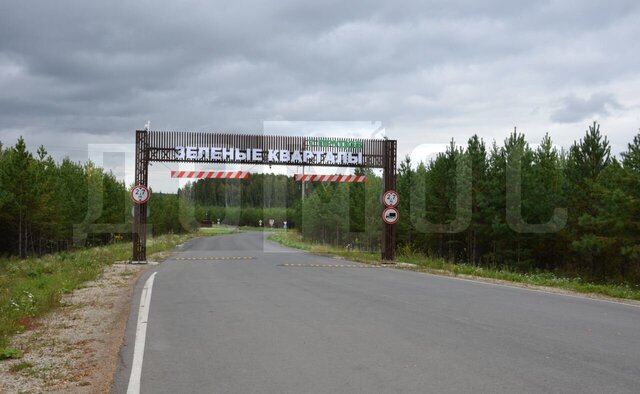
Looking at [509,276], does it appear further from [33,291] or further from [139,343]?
[33,291]

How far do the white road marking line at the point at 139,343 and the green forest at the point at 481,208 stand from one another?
18302 millimetres

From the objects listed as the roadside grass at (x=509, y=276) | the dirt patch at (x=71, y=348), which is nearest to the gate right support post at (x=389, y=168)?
the roadside grass at (x=509, y=276)

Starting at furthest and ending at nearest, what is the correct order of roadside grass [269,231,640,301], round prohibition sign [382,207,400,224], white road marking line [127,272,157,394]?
round prohibition sign [382,207,400,224] → roadside grass [269,231,640,301] → white road marking line [127,272,157,394]

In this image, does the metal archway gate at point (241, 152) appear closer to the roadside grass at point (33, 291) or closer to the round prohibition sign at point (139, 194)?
the round prohibition sign at point (139, 194)

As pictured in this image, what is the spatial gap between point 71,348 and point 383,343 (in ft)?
14.1

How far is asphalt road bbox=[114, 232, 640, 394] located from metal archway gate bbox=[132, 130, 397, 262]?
11728 millimetres

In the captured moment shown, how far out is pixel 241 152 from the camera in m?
25.3

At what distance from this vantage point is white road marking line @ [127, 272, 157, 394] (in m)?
5.93

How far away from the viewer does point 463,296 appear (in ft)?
43.4

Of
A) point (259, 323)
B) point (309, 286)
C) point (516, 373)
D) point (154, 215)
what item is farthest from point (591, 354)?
point (154, 215)

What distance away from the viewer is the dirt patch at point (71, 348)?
6.05 m


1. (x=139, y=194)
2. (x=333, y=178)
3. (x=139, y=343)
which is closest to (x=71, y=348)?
(x=139, y=343)

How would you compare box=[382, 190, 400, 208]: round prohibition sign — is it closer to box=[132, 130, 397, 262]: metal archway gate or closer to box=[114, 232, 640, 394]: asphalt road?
box=[132, 130, 397, 262]: metal archway gate

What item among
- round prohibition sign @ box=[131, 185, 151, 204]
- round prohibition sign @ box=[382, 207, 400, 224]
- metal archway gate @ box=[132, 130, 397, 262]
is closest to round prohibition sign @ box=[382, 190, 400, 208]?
round prohibition sign @ box=[382, 207, 400, 224]
